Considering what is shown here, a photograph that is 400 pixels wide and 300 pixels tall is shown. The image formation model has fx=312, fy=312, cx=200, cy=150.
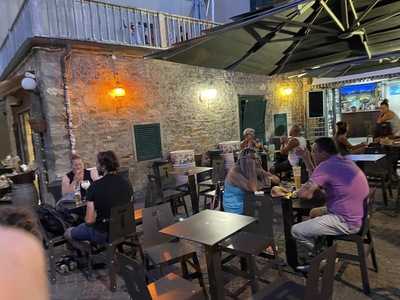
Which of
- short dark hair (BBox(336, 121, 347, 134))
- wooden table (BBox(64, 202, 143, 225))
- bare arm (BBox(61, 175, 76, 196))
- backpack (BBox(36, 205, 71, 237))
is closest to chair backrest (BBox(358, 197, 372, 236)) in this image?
wooden table (BBox(64, 202, 143, 225))

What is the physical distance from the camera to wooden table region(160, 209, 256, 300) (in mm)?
2408

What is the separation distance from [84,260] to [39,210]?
32.9 inches

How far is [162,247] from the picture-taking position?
3020 millimetres

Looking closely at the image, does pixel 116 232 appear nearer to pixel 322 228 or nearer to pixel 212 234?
pixel 212 234

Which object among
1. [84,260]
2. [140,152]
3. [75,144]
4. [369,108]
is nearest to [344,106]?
[369,108]

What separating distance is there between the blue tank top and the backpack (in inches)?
80.0

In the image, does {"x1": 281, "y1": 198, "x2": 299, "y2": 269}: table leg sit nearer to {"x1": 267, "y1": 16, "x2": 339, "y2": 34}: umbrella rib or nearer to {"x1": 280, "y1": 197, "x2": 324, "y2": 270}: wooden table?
{"x1": 280, "y1": 197, "x2": 324, "y2": 270}: wooden table

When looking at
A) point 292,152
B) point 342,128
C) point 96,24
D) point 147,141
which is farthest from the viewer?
point 147,141

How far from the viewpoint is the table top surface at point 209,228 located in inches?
94.7

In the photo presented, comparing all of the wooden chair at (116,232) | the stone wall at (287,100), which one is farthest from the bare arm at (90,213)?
the stone wall at (287,100)

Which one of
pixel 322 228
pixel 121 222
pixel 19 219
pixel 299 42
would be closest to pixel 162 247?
pixel 121 222

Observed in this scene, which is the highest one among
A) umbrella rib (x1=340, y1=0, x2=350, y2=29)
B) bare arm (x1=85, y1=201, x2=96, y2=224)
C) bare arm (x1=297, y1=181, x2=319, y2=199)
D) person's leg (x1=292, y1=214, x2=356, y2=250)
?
umbrella rib (x1=340, y1=0, x2=350, y2=29)

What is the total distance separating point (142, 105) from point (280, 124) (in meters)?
5.77

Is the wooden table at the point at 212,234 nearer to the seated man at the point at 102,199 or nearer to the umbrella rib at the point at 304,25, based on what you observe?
the seated man at the point at 102,199
